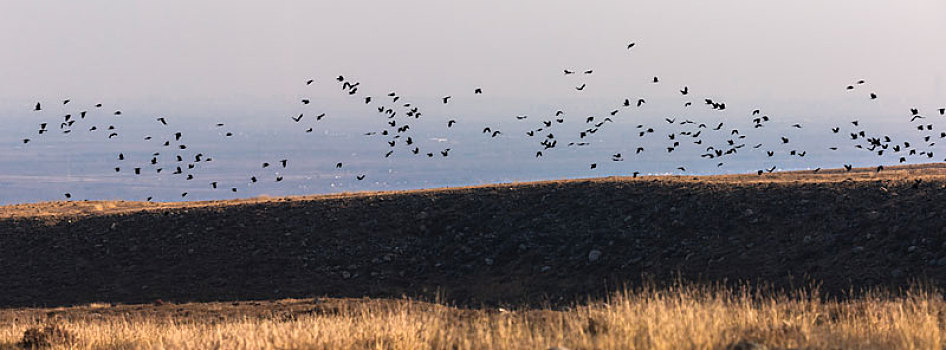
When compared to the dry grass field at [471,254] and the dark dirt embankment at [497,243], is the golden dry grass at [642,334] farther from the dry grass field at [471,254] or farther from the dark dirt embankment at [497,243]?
the dark dirt embankment at [497,243]

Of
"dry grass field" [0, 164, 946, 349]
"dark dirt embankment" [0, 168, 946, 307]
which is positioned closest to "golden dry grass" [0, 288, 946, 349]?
"dry grass field" [0, 164, 946, 349]

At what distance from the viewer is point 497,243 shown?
36.4 meters

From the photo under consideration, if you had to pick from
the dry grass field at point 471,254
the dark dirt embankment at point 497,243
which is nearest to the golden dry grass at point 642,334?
the dry grass field at point 471,254

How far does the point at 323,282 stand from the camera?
34594 millimetres

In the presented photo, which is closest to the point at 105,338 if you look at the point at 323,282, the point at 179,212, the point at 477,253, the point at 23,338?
the point at 23,338

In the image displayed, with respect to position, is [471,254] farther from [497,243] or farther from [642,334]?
[642,334]

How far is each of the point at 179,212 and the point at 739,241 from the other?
85.2 feet

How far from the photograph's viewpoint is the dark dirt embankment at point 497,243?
2972cm

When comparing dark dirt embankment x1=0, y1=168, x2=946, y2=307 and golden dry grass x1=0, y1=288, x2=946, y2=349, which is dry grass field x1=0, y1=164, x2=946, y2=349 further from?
golden dry grass x1=0, y1=288, x2=946, y2=349

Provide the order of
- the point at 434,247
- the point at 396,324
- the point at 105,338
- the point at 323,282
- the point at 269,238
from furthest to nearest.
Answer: the point at 269,238 → the point at 434,247 → the point at 323,282 → the point at 105,338 → the point at 396,324

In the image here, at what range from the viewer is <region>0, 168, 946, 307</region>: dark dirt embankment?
97.5 feet

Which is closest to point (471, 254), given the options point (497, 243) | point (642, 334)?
point (497, 243)

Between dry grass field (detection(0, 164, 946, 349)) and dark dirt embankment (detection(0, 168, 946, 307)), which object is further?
dark dirt embankment (detection(0, 168, 946, 307))

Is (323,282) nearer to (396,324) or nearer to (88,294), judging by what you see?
(88,294)
